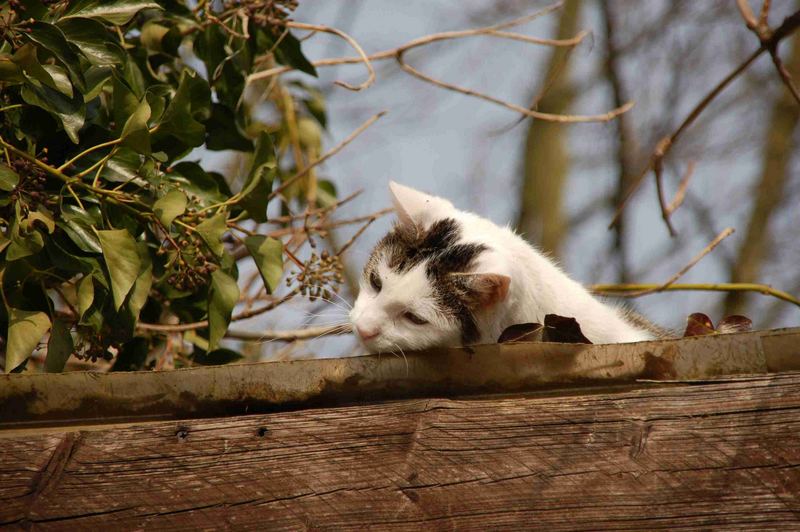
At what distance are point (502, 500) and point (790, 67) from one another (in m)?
4.95

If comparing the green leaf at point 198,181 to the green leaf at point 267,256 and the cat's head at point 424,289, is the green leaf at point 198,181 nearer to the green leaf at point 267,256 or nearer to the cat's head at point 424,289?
the green leaf at point 267,256

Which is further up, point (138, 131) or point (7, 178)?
point (138, 131)

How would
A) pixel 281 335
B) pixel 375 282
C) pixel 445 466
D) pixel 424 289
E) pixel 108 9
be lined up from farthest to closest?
pixel 281 335
pixel 375 282
pixel 424 289
pixel 108 9
pixel 445 466

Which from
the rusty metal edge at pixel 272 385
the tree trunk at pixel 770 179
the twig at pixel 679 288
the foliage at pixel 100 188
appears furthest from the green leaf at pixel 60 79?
the tree trunk at pixel 770 179

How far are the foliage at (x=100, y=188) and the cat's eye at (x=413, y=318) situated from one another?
0.27m

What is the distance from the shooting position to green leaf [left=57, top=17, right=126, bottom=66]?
1.43 m

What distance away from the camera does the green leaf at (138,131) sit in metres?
1.37

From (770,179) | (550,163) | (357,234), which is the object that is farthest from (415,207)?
(770,179)

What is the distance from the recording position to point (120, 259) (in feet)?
4.40

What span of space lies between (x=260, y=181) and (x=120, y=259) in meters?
0.33

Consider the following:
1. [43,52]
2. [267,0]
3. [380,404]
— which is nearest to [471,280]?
[380,404]

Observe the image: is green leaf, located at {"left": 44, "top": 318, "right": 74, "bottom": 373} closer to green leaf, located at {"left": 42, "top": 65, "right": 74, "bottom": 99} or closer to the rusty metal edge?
the rusty metal edge

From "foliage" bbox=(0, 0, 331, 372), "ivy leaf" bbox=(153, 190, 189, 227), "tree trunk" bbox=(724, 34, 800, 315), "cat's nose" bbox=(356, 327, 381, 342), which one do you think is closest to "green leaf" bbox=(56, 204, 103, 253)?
"foliage" bbox=(0, 0, 331, 372)

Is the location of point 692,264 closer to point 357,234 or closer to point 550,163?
point 357,234
